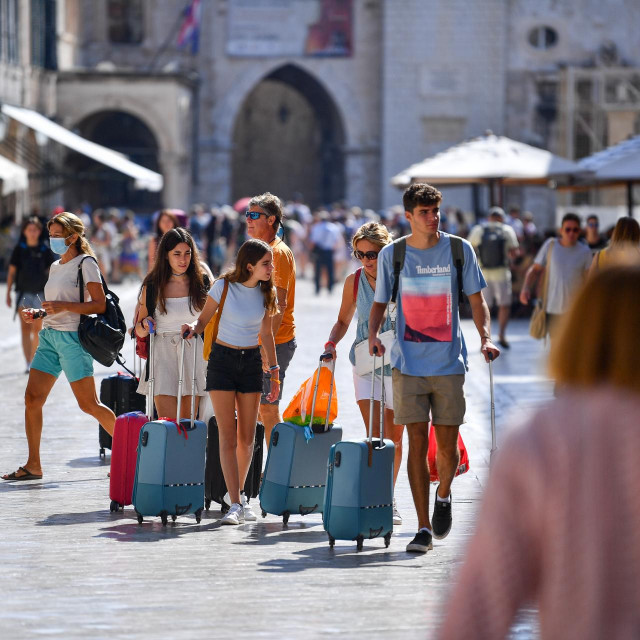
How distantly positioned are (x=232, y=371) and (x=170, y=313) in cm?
80

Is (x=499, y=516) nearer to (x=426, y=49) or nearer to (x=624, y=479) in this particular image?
(x=624, y=479)

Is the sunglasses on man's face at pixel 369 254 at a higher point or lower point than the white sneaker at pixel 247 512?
higher

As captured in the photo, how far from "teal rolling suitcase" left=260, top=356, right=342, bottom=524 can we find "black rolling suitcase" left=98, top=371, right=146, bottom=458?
184 cm

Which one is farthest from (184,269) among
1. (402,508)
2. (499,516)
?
(499,516)

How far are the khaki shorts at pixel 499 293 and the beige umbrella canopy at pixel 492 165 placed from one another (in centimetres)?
277

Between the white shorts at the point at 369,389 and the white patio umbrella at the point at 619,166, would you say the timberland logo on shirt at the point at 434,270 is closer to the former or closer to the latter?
the white shorts at the point at 369,389

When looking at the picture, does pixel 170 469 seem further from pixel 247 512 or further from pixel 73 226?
pixel 73 226

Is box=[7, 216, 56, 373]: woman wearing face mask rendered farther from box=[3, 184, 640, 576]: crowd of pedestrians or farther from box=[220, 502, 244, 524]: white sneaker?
box=[220, 502, 244, 524]: white sneaker

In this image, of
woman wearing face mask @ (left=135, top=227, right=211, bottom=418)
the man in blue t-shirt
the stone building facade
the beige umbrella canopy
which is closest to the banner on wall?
the stone building facade

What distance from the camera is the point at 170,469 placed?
734cm

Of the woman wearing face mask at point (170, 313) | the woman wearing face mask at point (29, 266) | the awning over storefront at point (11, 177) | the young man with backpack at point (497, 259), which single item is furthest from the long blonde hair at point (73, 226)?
the awning over storefront at point (11, 177)

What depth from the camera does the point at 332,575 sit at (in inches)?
243

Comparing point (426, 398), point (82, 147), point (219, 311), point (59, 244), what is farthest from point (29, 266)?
point (82, 147)

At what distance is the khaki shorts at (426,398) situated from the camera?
673 cm
